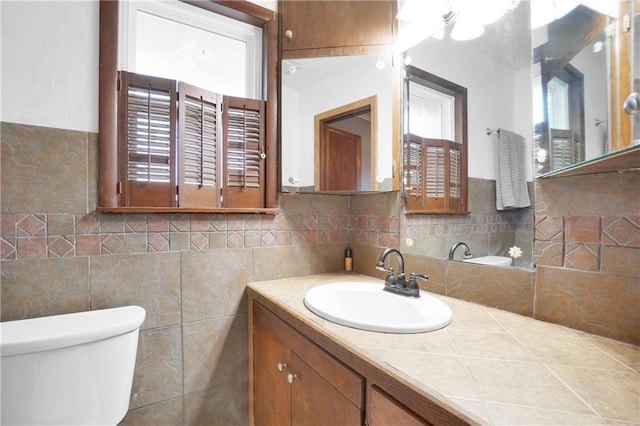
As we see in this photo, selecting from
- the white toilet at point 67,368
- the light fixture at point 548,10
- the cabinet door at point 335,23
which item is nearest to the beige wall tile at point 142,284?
the white toilet at point 67,368

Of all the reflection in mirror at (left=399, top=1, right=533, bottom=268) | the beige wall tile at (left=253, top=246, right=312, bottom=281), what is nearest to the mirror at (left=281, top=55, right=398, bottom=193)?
the reflection in mirror at (left=399, top=1, right=533, bottom=268)

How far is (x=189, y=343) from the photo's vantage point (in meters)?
1.26

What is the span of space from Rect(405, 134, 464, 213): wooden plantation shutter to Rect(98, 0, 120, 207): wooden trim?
1.26 metres

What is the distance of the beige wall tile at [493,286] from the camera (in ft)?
3.11

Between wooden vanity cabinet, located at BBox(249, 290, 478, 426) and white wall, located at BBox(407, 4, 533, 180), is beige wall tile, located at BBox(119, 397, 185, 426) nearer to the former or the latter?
wooden vanity cabinet, located at BBox(249, 290, 478, 426)

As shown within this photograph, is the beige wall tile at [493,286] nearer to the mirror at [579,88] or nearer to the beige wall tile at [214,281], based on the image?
the mirror at [579,88]

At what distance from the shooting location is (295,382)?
100 cm

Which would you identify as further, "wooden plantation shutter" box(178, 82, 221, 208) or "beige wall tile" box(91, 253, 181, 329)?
"wooden plantation shutter" box(178, 82, 221, 208)

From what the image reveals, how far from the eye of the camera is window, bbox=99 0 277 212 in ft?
3.69

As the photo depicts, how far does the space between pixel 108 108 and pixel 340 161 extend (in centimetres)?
101

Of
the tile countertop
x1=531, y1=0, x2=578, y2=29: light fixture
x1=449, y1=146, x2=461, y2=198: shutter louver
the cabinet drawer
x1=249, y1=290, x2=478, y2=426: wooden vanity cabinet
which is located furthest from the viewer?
x1=449, y1=146, x2=461, y2=198: shutter louver

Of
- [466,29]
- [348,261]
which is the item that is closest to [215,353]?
[348,261]

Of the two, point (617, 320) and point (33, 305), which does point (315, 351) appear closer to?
point (617, 320)

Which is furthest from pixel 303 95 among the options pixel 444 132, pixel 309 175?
pixel 444 132
